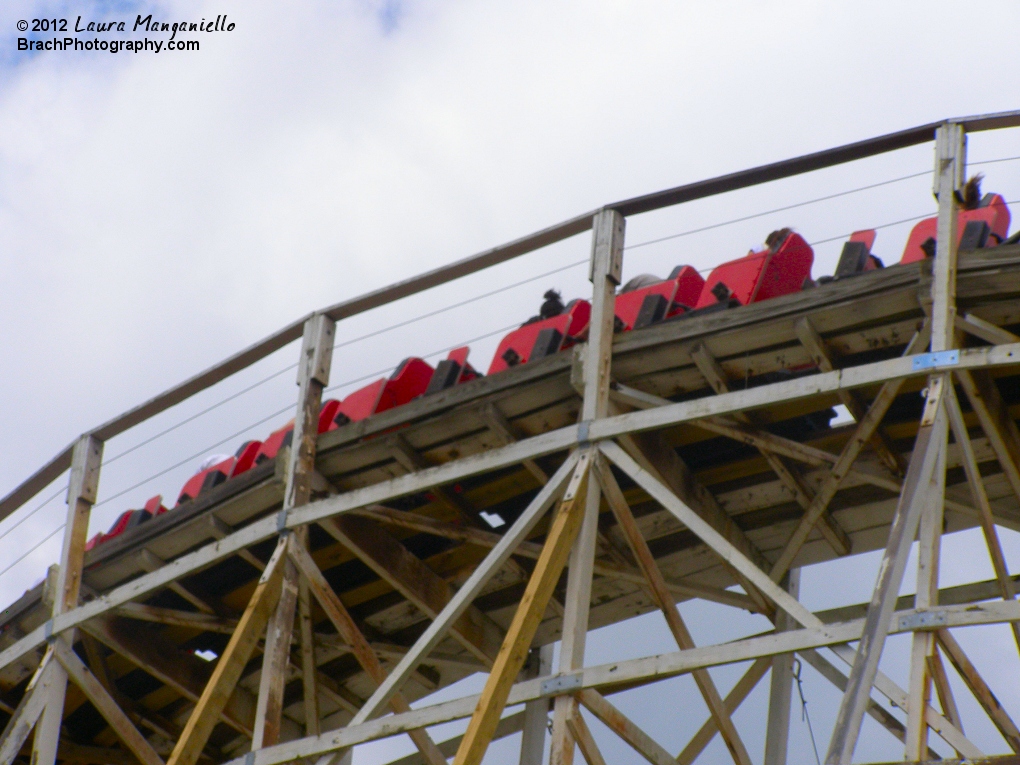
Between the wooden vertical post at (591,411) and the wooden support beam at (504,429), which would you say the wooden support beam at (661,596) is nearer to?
the wooden vertical post at (591,411)

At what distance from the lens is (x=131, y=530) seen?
1469 cm

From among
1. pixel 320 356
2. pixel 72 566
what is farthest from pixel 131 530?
pixel 320 356

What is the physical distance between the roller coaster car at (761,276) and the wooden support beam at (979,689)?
3128 mm

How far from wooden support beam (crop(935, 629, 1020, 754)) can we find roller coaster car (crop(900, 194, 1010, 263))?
293 centimetres

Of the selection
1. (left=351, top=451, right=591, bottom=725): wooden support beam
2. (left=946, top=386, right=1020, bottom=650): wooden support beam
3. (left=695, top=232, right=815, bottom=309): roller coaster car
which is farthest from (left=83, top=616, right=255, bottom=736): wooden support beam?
(left=946, top=386, right=1020, bottom=650): wooden support beam

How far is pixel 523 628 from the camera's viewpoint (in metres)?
10.4

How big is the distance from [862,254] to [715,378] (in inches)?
54.9

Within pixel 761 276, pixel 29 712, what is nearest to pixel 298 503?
pixel 29 712

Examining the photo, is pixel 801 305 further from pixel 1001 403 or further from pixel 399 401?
pixel 399 401

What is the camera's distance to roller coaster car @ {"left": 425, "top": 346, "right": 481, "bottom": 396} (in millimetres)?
12922

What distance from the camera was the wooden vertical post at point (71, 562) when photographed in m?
14.0

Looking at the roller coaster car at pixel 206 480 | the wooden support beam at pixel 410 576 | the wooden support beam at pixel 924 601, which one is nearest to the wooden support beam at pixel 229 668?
the wooden support beam at pixel 410 576

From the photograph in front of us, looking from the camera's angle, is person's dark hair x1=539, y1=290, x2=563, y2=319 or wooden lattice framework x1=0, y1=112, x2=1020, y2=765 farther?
person's dark hair x1=539, y1=290, x2=563, y2=319

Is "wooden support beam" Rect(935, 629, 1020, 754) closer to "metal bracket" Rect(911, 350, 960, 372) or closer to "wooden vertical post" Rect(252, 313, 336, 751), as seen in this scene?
"metal bracket" Rect(911, 350, 960, 372)
